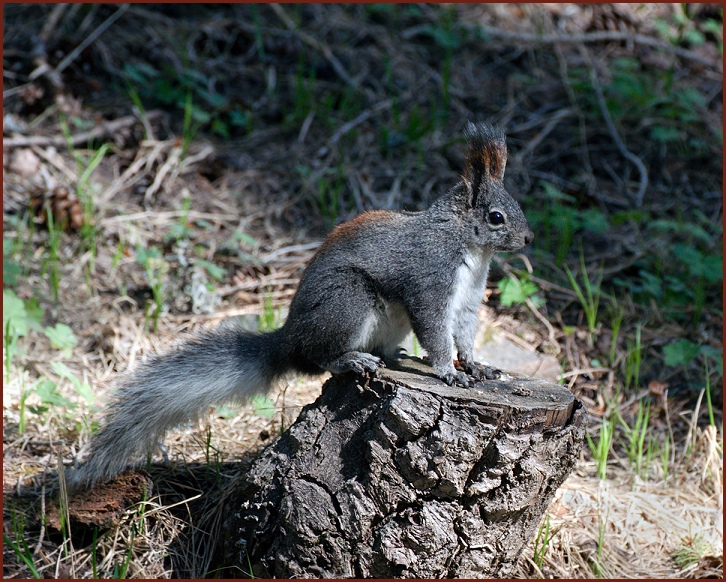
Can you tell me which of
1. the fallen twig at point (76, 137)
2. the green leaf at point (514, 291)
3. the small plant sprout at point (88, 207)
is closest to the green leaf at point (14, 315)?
the small plant sprout at point (88, 207)

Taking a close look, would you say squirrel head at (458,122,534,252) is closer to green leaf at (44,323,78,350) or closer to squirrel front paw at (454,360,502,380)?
squirrel front paw at (454,360,502,380)

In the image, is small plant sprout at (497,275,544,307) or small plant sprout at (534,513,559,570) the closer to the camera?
small plant sprout at (534,513,559,570)

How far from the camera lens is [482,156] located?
2.94 meters

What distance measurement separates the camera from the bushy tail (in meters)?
2.85

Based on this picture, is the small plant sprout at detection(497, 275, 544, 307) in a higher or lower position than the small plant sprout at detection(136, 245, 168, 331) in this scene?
lower

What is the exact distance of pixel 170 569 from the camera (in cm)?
280

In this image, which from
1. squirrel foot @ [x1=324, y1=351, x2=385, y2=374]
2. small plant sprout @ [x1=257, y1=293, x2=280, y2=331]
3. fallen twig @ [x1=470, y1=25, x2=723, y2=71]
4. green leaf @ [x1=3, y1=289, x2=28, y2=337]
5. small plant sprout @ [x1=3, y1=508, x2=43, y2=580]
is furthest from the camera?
fallen twig @ [x1=470, y1=25, x2=723, y2=71]

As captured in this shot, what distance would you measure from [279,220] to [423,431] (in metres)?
2.94

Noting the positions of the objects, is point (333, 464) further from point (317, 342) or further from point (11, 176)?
point (11, 176)

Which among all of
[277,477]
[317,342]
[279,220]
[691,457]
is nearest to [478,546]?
[277,477]

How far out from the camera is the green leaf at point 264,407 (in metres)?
3.41

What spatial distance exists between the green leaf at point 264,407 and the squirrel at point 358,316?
1.22ft

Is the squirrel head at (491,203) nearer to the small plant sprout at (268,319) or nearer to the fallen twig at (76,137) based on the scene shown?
the small plant sprout at (268,319)

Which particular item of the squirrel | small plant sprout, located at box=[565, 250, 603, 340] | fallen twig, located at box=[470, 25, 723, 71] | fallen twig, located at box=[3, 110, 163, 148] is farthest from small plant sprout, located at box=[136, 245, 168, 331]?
fallen twig, located at box=[470, 25, 723, 71]
